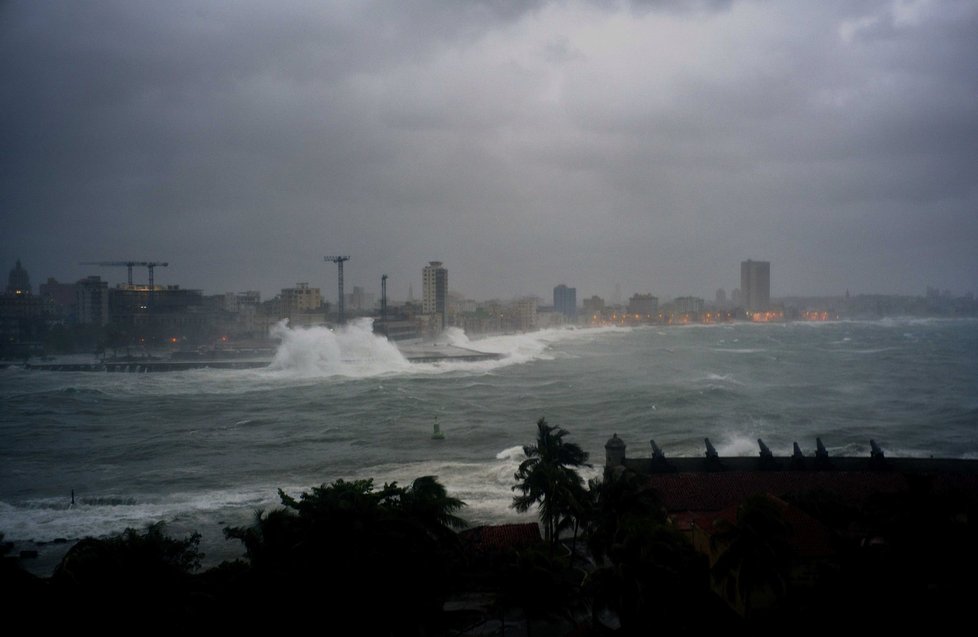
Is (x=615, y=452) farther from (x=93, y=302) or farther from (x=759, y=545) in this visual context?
(x=93, y=302)

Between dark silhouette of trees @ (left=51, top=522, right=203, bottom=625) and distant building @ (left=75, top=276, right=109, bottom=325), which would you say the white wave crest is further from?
distant building @ (left=75, top=276, right=109, bottom=325)

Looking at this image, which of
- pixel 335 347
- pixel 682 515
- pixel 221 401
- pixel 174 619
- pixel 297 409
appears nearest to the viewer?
pixel 174 619

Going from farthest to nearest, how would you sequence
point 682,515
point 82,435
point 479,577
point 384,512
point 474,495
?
point 82,435, point 474,495, point 682,515, point 479,577, point 384,512

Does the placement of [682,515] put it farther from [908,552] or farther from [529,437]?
[529,437]

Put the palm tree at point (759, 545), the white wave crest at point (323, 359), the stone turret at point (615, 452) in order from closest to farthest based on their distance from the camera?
the palm tree at point (759, 545) < the stone turret at point (615, 452) < the white wave crest at point (323, 359)

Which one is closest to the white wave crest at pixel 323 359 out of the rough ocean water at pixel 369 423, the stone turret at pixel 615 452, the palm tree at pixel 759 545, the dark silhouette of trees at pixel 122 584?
the rough ocean water at pixel 369 423

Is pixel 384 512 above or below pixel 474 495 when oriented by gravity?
above

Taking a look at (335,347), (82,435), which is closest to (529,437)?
(82,435)

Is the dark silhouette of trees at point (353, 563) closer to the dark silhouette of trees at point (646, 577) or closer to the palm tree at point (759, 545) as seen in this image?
the dark silhouette of trees at point (646, 577)

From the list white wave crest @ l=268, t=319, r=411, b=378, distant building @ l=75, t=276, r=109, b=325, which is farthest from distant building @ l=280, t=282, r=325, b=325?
white wave crest @ l=268, t=319, r=411, b=378
